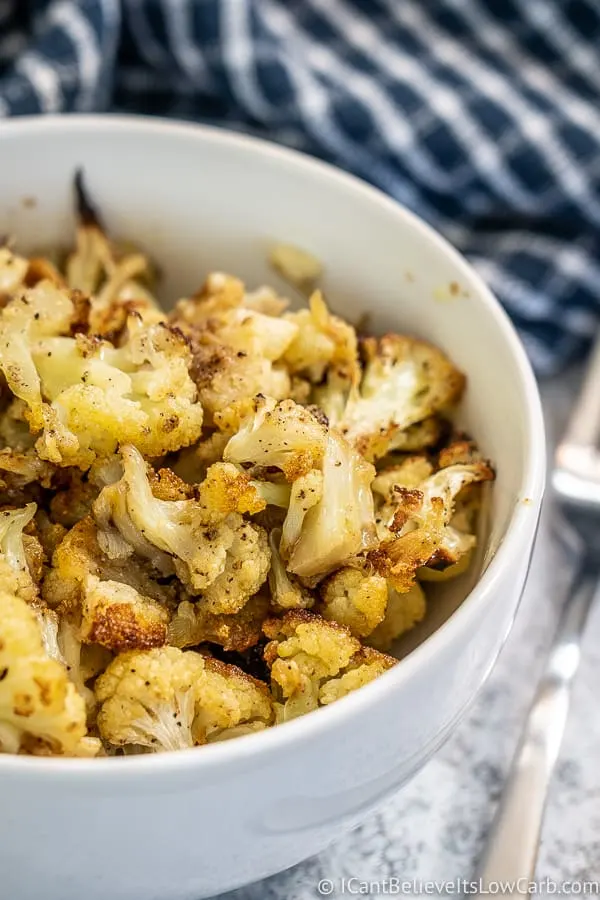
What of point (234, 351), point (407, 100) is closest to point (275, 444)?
point (234, 351)

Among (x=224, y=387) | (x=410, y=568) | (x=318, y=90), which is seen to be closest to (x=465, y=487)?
(x=410, y=568)

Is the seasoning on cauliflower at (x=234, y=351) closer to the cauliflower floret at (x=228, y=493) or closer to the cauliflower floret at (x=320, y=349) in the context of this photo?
the cauliflower floret at (x=320, y=349)

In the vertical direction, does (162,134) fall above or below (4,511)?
above

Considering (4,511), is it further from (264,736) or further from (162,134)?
(162,134)

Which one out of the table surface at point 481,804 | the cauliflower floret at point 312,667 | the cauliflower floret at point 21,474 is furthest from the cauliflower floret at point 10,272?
the table surface at point 481,804

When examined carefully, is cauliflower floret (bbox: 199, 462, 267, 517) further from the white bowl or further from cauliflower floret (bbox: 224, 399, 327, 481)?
the white bowl

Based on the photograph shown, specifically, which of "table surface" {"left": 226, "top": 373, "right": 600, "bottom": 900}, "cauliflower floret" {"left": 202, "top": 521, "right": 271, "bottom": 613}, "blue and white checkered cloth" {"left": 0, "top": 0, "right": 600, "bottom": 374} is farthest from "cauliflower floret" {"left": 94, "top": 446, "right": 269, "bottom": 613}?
"blue and white checkered cloth" {"left": 0, "top": 0, "right": 600, "bottom": 374}
